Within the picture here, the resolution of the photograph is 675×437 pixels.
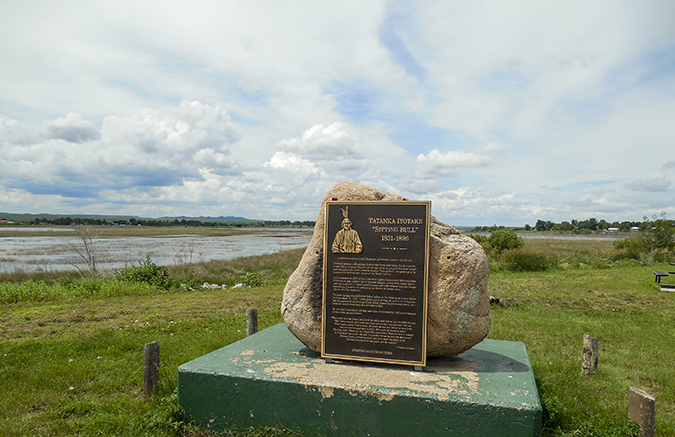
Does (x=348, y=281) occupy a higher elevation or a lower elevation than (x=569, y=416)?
higher

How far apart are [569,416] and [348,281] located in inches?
131

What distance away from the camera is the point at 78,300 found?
14.3 meters

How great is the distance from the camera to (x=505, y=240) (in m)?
24.9

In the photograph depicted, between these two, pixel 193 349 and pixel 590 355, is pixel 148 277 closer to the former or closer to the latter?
pixel 193 349

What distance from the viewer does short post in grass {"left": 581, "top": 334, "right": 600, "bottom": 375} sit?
252 inches

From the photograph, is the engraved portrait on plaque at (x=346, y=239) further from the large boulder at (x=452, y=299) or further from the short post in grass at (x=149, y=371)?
the short post in grass at (x=149, y=371)

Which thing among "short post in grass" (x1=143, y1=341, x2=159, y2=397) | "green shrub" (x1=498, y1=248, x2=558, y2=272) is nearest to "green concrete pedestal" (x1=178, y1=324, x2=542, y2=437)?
"short post in grass" (x1=143, y1=341, x2=159, y2=397)

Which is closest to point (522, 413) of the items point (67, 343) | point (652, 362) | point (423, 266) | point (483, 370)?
point (483, 370)

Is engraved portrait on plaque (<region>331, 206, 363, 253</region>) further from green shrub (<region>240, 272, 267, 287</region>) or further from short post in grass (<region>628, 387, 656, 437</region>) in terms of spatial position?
green shrub (<region>240, 272, 267, 287</region>)

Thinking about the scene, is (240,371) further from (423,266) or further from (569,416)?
(569,416)

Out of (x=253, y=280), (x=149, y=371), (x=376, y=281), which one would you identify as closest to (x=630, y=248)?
(x=253, y=280)

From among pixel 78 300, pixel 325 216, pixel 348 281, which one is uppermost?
pixel 325 216

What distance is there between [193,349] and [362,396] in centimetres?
462

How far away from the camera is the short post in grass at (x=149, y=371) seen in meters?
5.75
